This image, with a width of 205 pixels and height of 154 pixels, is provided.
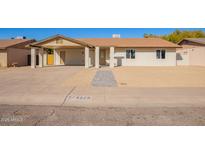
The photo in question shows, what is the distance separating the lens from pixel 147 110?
5758 mm

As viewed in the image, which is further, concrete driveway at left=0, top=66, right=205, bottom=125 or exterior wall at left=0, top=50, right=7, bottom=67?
exterior wall at left=0, top=50, right=7, bottom=67

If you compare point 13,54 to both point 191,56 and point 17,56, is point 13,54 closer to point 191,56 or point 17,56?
point 17,56

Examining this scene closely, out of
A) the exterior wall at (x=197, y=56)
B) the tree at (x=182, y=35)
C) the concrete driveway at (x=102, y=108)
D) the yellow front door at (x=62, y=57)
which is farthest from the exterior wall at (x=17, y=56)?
the tree at (x=182, y=35)

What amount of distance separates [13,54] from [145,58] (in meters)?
19.2

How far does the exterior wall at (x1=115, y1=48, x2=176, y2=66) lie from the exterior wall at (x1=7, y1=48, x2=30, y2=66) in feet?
49.5

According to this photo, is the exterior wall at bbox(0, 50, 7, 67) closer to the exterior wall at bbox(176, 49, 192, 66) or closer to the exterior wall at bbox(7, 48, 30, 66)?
the exterior wall at bbox(7, 48, 30, 66)

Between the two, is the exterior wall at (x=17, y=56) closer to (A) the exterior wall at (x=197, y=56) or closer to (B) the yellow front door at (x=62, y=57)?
(B) the yellow front door at (x=62, y=57)

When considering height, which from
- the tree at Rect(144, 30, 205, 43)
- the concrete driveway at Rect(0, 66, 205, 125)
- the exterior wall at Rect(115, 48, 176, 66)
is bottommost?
the concrete driveway at Rect(0, 66, 205, 125)

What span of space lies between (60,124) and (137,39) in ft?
94.6

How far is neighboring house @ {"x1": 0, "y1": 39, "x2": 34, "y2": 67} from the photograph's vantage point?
26.8 metres

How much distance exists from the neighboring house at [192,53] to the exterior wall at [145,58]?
15.1 feet

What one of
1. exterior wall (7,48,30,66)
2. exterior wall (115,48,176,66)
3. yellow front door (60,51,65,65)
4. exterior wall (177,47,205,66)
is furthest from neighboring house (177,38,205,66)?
exterior wall (7,48,30,66)

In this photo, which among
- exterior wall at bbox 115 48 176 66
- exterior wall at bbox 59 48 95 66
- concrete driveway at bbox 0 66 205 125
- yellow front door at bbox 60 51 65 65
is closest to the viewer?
concrete driveway at bbox 0 66 205 125

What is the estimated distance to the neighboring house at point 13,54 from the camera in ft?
88.1
